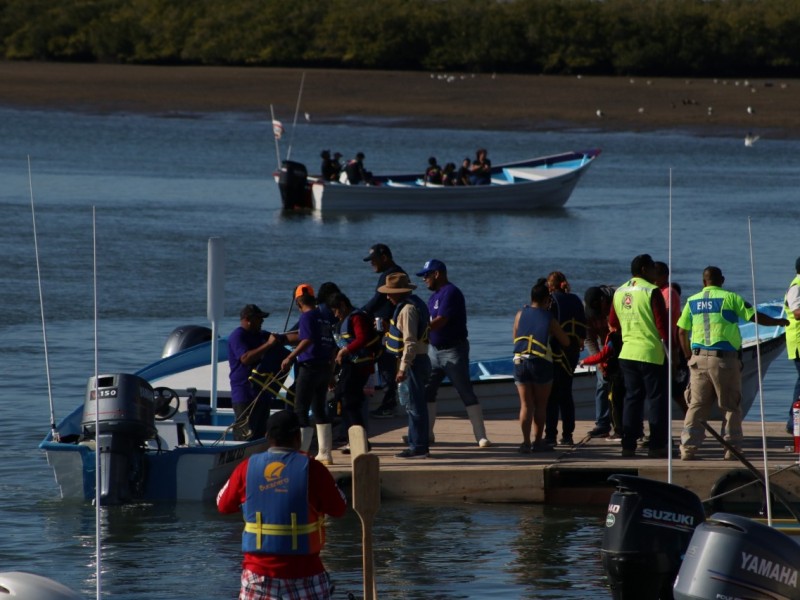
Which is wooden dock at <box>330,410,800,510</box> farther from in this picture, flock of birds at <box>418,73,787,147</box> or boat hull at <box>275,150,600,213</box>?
flock of birds at <box>418,73,787,147</box>

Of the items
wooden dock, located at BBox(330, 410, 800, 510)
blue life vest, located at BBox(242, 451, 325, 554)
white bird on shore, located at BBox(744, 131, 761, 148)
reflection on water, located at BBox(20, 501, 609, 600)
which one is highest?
white bird on shore, located at BBox(744, 131, 761, 148)

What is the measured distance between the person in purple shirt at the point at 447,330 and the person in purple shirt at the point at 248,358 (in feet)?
4.16

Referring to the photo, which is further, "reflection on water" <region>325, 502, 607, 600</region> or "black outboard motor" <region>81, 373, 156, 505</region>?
"black outboard motor" <region>81, 373, 156, 505</region>

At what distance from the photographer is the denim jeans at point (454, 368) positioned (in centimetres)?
1230

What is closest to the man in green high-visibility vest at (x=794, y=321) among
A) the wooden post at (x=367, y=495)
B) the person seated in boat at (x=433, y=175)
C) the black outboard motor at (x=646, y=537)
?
the black outboard motor at (x=646, y=537)

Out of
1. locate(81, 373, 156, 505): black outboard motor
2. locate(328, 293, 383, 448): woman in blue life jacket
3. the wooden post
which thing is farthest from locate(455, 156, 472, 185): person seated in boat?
the wooden post

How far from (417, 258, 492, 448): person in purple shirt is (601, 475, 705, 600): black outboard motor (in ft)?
13.2

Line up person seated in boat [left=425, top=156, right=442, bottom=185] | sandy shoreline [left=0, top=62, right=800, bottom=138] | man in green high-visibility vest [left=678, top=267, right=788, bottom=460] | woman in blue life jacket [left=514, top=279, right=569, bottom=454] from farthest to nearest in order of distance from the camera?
sandy shoreline [left=0, top=62, right=800, bottom=138]
person seated in boat [left=425, top=156, right=442, bottom=185]
woman in blue life jacket [left=514, top=279, right=569, bottom=454]
man in green high-visibility vest [left=678, top=267, right=788, bottom=460]

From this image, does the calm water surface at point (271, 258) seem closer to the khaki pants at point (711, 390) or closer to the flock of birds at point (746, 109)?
the flock of birds at point (746, 109)

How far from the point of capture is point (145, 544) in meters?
11.3

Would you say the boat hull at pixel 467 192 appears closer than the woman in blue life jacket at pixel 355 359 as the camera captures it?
No

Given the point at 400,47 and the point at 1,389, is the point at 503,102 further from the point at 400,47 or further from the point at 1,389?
the point at 1,389

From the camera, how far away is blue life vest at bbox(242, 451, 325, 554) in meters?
7.16

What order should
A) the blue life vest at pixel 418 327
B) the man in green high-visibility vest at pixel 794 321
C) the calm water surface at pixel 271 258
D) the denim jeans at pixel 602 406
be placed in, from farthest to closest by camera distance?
the denim jeans at pixel 602 406 < the man in green high-visibility vest at pixel 794 321 < the blue life vest at pixel 418 327 < the calm water surface at pixel 271 258
